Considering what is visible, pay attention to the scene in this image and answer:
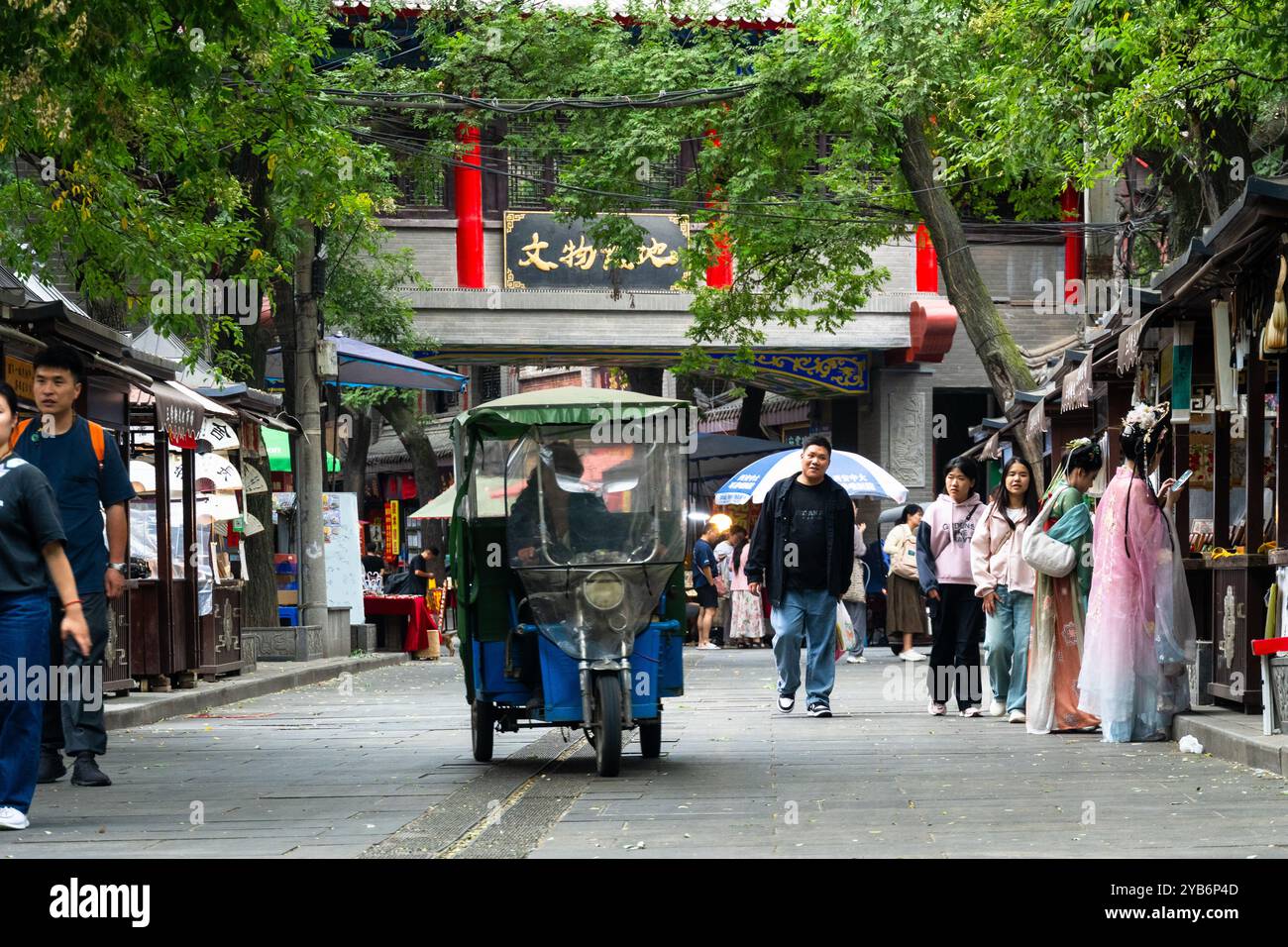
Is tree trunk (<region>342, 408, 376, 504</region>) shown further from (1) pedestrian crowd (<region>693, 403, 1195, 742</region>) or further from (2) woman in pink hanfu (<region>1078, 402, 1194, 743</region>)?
(2) woman in pink hanfu (<region>1078, 402, 1194, 743</region>)

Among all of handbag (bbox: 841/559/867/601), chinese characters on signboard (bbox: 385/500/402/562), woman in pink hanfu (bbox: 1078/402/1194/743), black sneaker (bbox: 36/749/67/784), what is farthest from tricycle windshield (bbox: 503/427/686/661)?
chinese characters on signboard (bbox: 385/500/402/562)

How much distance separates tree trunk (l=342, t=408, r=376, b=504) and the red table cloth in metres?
12.4

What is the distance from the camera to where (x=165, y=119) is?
52.0 feet

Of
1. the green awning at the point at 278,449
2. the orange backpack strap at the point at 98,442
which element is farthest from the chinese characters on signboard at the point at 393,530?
the orange backpack strap at the point at 98,442

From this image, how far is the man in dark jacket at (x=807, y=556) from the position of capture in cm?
1418

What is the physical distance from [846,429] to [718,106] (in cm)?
1269

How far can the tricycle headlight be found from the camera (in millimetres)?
10625

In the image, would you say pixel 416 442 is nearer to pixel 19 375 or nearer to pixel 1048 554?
pixel 19 375

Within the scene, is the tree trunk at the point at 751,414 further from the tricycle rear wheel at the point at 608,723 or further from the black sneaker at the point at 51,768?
the black sneaker at the point at 51,768

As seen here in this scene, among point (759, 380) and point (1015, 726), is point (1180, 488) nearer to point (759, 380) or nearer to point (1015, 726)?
point (1015, 726)

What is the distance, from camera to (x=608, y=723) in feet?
33.7

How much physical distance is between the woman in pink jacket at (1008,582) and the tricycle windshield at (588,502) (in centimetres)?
365

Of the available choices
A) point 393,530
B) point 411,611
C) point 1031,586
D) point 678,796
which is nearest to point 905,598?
point 411,611
